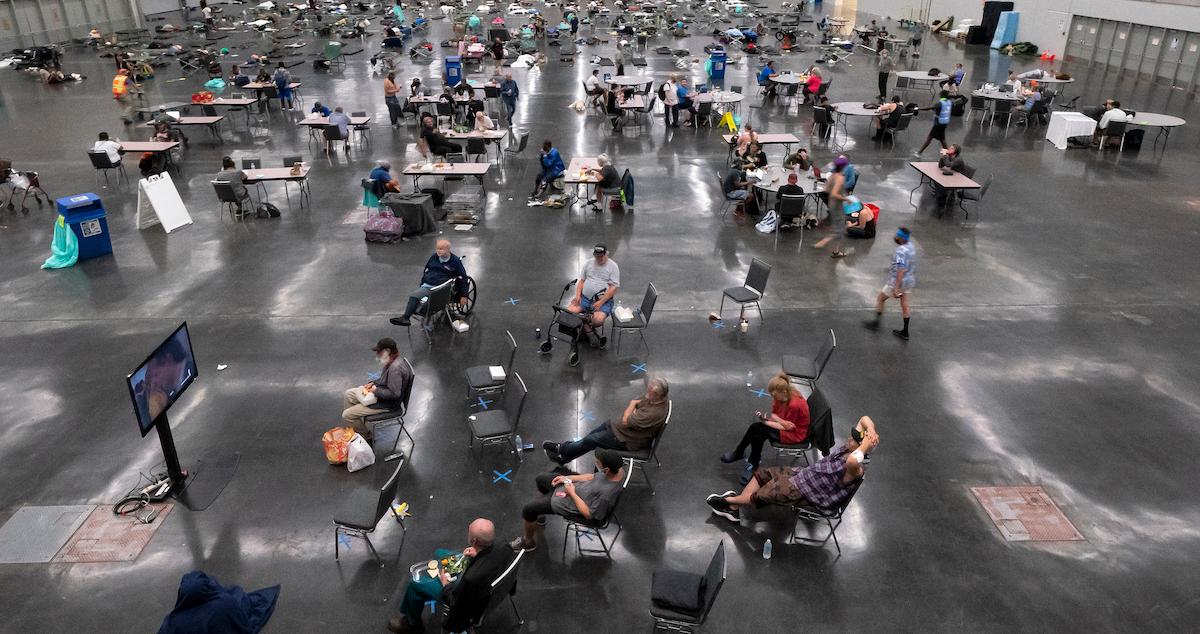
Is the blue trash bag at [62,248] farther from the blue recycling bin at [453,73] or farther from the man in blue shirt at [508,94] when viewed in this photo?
the blue recycling bin at [453,73]

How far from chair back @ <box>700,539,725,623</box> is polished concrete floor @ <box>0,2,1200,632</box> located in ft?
1.74

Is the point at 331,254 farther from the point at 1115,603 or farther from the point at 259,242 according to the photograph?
the point at 1115,603

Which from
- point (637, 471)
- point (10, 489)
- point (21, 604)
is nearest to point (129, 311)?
point (10, 489)

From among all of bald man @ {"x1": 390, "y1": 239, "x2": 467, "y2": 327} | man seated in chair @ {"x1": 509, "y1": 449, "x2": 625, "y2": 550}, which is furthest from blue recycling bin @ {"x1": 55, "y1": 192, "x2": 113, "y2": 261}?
man seated in chair @ {"x1": 509, "y1": 449, "x2": 625, "y2": 550}

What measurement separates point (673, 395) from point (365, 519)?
368cm

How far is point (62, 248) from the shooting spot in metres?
11.5

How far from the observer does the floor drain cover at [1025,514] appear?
20.2ft

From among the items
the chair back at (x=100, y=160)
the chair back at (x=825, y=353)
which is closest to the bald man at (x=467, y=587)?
the chair back at (x=825, y=353)

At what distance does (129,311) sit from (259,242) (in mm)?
2728

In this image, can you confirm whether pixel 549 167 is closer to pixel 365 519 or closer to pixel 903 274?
pixel 903 274

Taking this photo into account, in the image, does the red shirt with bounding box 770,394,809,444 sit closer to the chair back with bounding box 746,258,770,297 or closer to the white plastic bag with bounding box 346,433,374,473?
the chair back with bounding box 746,258,770,297

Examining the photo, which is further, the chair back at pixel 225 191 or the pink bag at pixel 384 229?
the chair back at pixel 225 191

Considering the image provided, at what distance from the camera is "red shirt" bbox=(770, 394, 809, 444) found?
264 inches

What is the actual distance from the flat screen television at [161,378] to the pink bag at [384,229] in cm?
604
